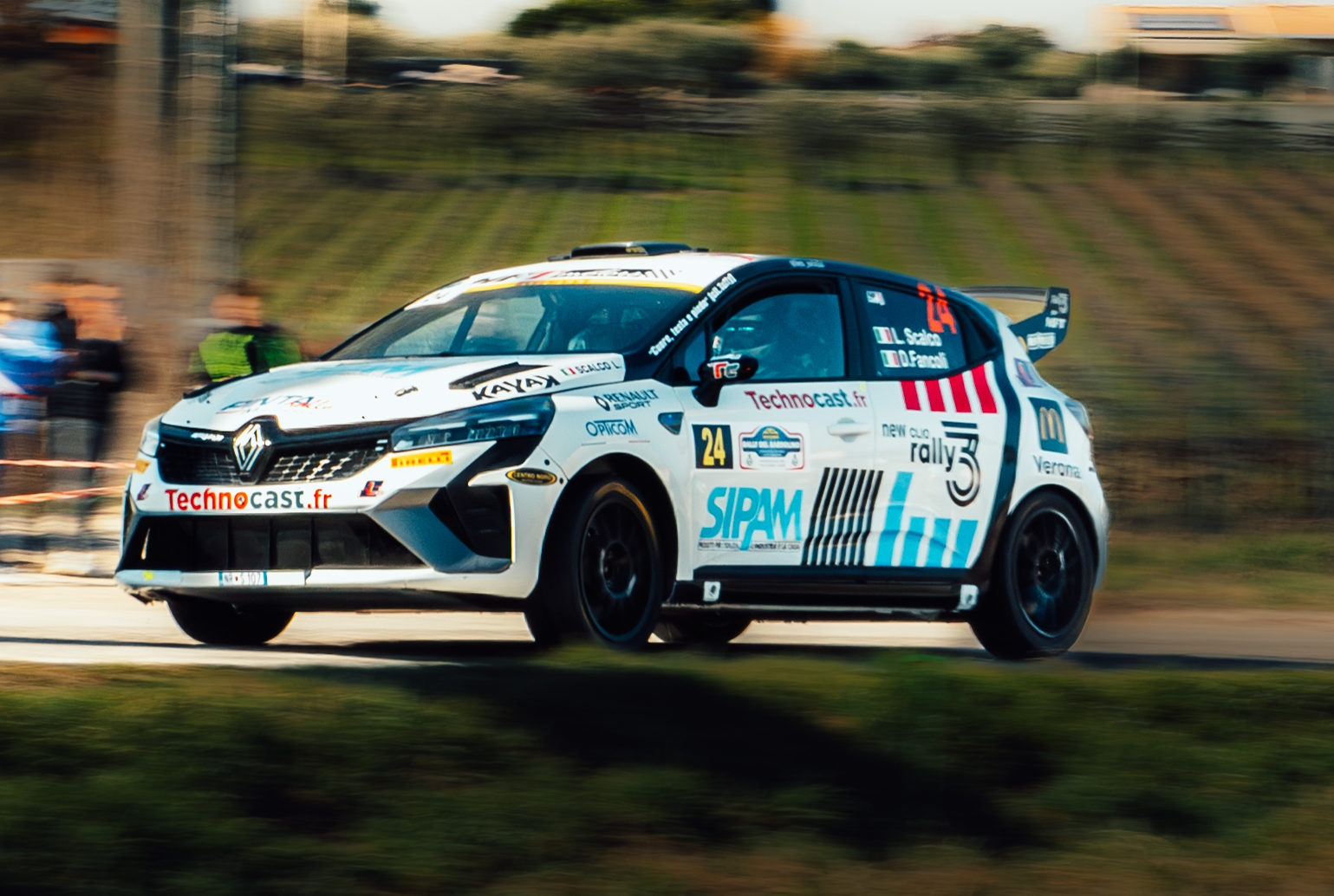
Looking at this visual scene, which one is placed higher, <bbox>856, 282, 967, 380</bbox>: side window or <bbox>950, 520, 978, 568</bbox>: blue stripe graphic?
<bbox>856, 282, 967, 380</bbox>: side window

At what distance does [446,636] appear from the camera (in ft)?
29.6

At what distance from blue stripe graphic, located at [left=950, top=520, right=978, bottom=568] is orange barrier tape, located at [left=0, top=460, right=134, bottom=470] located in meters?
6.01

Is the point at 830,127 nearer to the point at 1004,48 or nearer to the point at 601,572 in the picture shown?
the point at 1004,48

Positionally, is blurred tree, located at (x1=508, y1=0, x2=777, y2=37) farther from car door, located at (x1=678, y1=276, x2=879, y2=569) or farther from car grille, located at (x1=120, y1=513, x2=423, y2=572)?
car grille, located at (x1=120, y1=513, x2=423, y2=572)

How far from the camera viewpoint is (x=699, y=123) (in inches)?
2133

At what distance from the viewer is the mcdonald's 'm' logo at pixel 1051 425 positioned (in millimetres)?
9172

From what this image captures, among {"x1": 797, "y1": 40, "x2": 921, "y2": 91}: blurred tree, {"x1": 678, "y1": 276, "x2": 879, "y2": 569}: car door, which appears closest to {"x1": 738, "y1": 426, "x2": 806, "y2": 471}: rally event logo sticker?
{"x1": 678, "y1": 276, "x2": 879, "y2": 569}: car door

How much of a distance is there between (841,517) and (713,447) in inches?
31.0

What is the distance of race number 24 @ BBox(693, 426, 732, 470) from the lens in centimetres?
750

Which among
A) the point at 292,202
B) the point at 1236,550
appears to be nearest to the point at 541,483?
the point at 1236,550

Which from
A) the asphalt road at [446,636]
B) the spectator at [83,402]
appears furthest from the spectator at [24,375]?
the asphalt road at [446,636]

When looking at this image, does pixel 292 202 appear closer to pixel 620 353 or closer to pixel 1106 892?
pixel 620 353

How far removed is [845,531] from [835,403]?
53cm

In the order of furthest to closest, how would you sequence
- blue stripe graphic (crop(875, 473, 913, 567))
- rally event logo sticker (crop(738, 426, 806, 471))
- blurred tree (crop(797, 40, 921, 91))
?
blurred tree (crop(797, 40, 921, 91)) → blue stripe graphic (crop(875, 473, 913, 567)) → rally event logo sticker (crop(738, 426, 806, 471))
